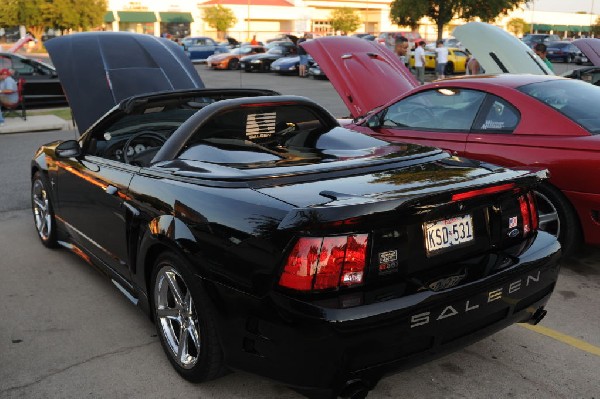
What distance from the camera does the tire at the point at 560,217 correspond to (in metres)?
4.90

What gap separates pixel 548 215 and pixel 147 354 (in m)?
3.23

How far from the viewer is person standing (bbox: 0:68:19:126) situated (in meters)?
14.2

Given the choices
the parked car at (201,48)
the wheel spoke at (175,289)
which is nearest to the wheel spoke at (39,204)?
the wheel spoke at (175,289)

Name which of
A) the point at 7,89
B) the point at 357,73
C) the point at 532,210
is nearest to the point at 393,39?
the point at 7,89

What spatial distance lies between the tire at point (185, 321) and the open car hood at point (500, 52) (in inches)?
243

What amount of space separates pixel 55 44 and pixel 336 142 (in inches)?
200

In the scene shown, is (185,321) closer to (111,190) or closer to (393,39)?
(111,190)

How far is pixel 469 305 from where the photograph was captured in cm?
291

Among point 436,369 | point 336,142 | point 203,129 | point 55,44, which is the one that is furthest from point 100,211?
point 55,44

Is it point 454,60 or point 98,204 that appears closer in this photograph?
point 98,204

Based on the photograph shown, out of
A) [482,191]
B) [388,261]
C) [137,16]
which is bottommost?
[388,261]

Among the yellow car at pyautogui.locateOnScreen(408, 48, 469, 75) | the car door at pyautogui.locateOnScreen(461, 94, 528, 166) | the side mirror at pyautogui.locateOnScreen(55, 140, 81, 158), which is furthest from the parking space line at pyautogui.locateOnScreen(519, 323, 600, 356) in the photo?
the yellow car at pyautogui.locateOnScreen(408, 48, 469, 75)

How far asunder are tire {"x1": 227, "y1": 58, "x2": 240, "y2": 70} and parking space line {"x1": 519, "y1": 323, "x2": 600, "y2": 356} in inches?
1236

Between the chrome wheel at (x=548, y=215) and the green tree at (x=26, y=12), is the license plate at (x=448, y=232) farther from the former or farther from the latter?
the green tree at (x=26, y=12)
